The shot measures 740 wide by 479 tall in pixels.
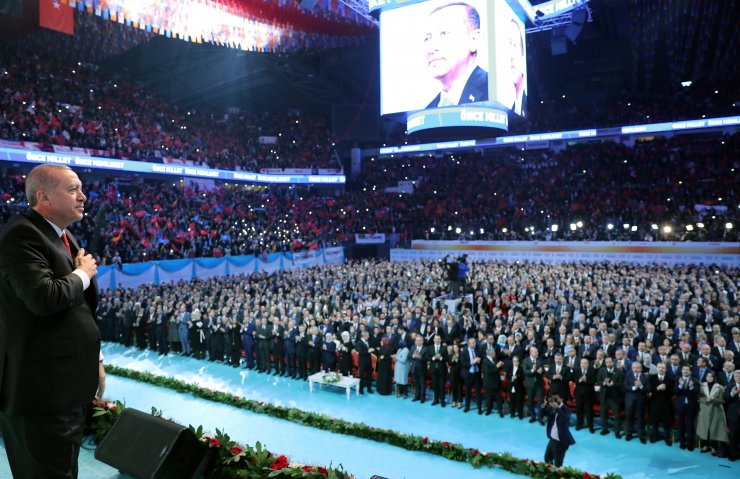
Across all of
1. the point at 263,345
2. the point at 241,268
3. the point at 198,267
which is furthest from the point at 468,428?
the point at 241,268

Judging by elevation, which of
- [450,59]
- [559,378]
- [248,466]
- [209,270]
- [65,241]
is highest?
[450,59]

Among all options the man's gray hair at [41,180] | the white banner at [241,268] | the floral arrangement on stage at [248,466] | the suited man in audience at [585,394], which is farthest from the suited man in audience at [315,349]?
the white banner at [241,268]

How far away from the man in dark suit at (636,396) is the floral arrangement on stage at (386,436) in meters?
2.02

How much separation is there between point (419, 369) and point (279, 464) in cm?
756

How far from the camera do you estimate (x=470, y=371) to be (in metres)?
10.9

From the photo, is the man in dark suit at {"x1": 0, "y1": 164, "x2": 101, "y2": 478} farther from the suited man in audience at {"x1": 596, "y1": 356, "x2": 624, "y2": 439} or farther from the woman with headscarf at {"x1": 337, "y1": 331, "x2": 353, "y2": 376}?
the woman with headscarf at {"x1": 337, "y1": 331, "x2": 353, "y2": 376}

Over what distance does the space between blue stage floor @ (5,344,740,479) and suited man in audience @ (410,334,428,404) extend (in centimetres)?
30

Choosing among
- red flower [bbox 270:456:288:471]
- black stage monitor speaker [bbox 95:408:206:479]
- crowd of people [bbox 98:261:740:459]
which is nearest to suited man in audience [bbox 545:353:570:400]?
crowd of people [bbox 98:261:740:459]

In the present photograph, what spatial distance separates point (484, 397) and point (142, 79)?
34.7 metres

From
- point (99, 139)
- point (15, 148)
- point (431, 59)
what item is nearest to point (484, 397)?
point (431, 59)

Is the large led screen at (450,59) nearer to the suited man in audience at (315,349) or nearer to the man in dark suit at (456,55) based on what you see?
the man in dark suit at (456,55)

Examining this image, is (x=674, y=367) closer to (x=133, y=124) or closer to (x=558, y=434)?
(x=558, y=434)

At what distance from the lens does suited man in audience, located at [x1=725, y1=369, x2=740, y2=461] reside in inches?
325

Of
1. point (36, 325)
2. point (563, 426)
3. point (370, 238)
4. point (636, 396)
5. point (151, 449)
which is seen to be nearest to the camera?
point (36, 325)
